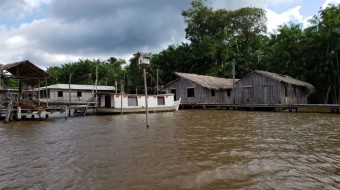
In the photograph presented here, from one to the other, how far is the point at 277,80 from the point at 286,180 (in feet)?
83.6

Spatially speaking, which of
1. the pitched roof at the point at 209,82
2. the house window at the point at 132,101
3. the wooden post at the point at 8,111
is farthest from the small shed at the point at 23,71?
the pitched roof at the point at 209,82

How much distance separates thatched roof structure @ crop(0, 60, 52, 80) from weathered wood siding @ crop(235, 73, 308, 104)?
20.1 m

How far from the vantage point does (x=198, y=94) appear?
3769 cm

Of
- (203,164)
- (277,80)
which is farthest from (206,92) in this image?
(203,164)

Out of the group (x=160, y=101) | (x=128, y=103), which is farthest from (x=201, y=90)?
(x=128, y=103)

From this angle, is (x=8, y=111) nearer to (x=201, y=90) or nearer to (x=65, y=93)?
(x=65, y=93)

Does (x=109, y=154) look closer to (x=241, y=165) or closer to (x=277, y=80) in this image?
(x=241, y=165)

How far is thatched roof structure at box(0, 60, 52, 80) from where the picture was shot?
2300 centimetres

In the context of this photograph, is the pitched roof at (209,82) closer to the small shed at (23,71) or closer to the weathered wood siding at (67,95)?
the weathered wood siding at (67,95)

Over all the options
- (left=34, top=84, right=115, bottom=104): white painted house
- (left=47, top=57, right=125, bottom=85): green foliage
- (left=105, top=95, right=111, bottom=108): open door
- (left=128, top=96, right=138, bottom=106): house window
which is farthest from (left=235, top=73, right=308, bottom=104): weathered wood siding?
(left=47, top=57, right=125, bottom=85): green foliage

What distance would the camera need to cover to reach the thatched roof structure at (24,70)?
23000mm

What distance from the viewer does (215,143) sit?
460 inches

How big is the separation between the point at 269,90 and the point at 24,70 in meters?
23.0

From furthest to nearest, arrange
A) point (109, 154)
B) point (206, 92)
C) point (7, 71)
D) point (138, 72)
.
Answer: point (138, 72), point (206, 92), point (7, 71), point (109, 154)
